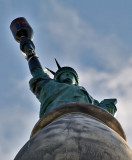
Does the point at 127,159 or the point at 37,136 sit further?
the point at 37,136

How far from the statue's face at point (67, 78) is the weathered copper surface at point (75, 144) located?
3.89m

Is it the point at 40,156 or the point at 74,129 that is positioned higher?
the point at 74,129

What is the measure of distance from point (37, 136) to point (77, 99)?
2.64 m

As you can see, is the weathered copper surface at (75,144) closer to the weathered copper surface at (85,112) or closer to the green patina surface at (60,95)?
the weathered copper surface at (85,112)

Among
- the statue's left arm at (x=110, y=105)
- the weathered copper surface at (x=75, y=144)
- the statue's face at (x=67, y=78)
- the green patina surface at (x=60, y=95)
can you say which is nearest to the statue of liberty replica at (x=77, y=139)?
the weathered copper surface at (x=75, y=144)

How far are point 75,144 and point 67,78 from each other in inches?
170

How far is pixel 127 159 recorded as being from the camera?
6.34 ft

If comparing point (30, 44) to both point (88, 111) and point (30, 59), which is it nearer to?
point (30, 59)

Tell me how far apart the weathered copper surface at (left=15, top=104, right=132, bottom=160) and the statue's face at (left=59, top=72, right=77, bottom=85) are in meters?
3.89

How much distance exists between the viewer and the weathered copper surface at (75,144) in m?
1.88

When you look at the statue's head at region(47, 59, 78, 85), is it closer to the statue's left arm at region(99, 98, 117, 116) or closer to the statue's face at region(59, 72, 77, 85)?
the statue's face at region(59, 72, 77, 85)

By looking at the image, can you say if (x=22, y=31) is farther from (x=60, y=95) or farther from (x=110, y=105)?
(x=60, y=95)

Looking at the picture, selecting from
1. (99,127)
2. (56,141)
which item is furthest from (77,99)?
(56,141)

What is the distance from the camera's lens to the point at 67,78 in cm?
626
